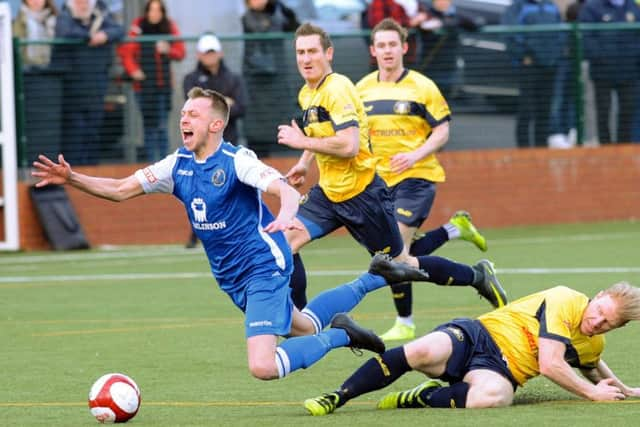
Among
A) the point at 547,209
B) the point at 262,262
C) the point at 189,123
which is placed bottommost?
the point at 547,209

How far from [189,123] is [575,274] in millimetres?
7143

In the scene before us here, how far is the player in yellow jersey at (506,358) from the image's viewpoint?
313 inches

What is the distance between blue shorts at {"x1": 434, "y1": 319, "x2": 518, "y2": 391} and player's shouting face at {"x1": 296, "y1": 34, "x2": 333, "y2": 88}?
100 inches

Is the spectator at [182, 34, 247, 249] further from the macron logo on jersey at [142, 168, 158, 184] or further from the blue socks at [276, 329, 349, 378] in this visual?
the blue socks at [276, 329, 349, 378]

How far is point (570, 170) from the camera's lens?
813 inches

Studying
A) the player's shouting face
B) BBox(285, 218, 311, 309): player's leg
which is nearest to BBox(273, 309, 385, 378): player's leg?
BBox(285, 218, 311, 309): player's leg

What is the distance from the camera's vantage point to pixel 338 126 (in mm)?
10062

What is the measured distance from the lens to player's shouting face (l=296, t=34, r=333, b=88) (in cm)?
1005

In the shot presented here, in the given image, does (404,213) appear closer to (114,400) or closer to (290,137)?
(290,137)

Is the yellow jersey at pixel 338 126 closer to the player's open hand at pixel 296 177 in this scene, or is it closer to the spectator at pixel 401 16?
the player's open hand at pixel 296 177

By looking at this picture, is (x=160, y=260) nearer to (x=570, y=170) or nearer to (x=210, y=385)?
(x=570, y=170)

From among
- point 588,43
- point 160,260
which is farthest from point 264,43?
point 588,43

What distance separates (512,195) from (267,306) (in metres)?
12.4

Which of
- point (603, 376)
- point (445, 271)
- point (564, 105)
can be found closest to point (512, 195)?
point (564, 105)
